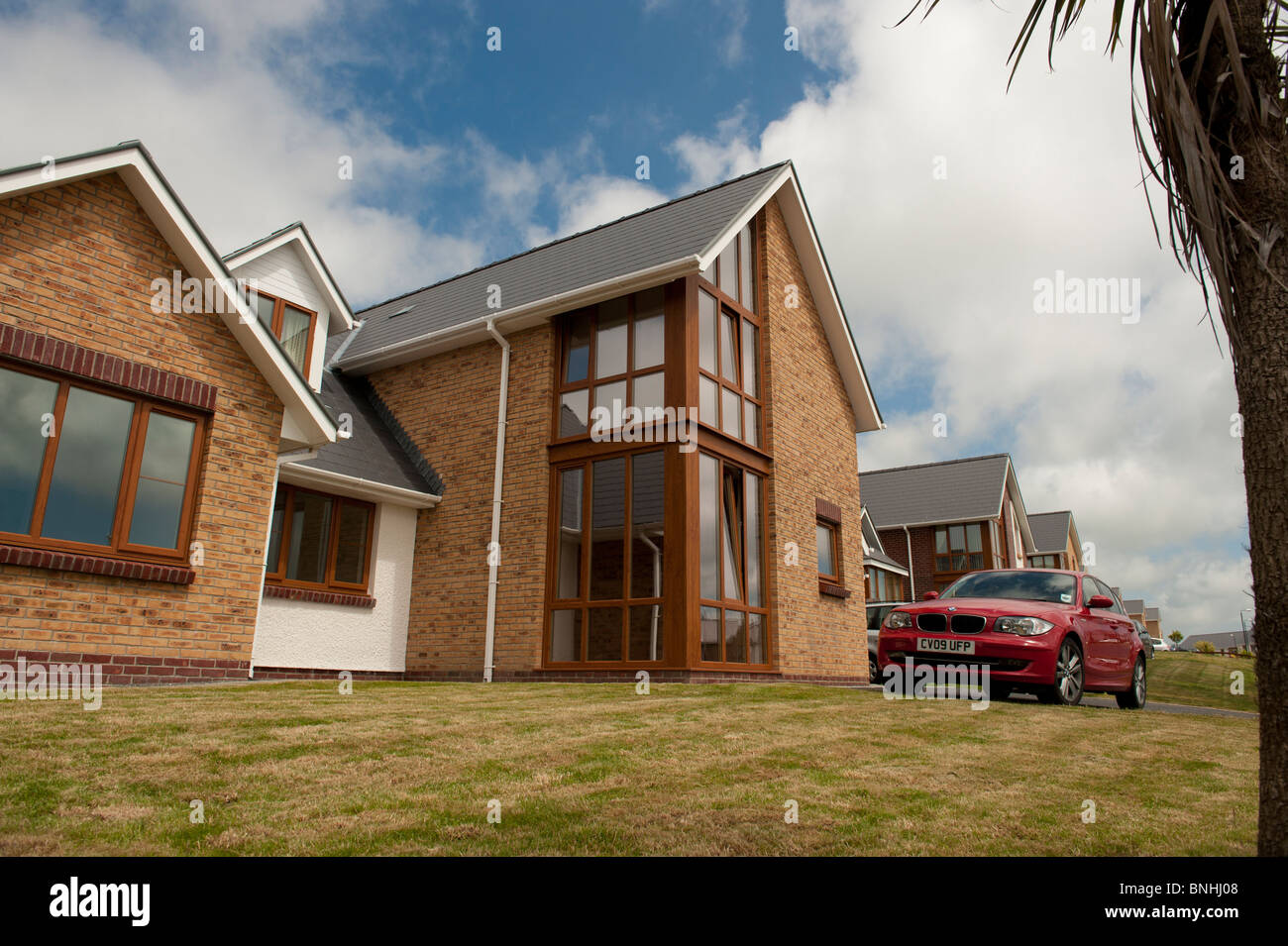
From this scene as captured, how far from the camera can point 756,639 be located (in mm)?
13227

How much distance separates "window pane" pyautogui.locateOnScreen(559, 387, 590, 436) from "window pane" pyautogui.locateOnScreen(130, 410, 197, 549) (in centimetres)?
542

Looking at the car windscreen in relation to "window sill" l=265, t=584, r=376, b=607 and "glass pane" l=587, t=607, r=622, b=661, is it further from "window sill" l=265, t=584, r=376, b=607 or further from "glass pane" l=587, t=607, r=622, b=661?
"window sill" l=265, t=584, r=376, b=607

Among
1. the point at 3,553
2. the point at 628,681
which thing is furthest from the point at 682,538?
the point at 3,553

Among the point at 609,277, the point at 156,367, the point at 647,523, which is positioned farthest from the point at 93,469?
the point at 609,277

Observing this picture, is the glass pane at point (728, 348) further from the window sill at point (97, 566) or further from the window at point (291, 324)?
the window sill at point (97, 566)

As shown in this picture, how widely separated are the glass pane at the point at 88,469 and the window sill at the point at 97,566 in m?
0.30

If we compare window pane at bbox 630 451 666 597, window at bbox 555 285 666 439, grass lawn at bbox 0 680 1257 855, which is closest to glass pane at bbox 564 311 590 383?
window at bbox 555 285 666 439

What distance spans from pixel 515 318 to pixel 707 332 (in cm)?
308

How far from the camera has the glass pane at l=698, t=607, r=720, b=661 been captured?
468 inches

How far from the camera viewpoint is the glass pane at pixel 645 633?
11.8 m

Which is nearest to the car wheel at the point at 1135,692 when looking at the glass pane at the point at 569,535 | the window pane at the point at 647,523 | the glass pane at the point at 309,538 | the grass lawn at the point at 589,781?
the grass lawn at the point at 589,781
